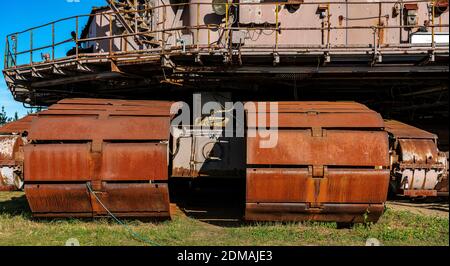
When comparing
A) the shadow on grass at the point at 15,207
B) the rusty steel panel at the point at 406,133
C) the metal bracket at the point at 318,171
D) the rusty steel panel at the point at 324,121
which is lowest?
the shadow on grass at the point at 15,207

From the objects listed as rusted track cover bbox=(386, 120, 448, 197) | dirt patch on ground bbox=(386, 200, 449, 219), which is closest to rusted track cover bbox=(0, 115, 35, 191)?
rusted track cover bbox=(386, 120, 448, 197)

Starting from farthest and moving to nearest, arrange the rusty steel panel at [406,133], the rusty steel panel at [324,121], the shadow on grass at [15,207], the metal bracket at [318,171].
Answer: the shadow on grass at [15,207] → the rusty steel panel at [406,133] → the rusty steel panel at [324,121] → the metal bracket at [318,171]

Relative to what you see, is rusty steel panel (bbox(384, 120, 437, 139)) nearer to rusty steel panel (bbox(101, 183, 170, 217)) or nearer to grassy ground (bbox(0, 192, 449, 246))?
grassy ground (bbox(0, 192, 449, 246))

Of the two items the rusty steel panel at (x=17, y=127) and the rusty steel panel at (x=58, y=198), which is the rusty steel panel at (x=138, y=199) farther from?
the rusty steel panel at (x=17, y=127)

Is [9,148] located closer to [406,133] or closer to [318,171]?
[318,171]

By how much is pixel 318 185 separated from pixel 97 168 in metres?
3.88

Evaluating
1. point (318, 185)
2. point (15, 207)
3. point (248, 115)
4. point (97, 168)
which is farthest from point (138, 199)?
point (15, 207)

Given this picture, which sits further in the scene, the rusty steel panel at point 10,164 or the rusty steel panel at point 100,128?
the rusty steel panel at point 10,164

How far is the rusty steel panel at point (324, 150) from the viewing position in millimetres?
7621

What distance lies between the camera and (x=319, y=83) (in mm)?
10219

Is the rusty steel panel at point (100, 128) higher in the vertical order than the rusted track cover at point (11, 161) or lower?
higher

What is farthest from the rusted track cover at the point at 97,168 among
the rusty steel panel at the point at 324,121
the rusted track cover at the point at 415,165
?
the rusted track cover at the point at 415,165

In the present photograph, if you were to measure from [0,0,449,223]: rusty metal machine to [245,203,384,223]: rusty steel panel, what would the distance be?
0.9 inches
